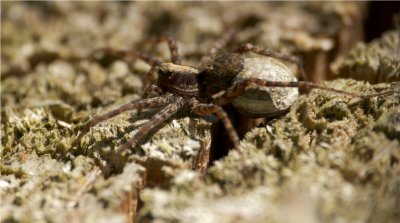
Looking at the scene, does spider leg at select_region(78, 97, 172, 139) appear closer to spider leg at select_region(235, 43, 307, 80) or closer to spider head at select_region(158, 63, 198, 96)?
spider head at select_region(158, 63, 198, 96)

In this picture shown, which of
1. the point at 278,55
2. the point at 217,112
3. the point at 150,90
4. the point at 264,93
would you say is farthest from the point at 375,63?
the point at 150,90

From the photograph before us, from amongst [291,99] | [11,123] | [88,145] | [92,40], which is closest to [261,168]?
[291,99]

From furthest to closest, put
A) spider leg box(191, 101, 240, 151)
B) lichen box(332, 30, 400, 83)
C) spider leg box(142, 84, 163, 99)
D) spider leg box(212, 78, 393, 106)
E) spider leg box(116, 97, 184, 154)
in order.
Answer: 1. spider leg box(142, 84, 163, 99)
2. lichen box(332, 30, 400, 83)
3. spider leg box(212, 78, 393, 106)
4. spider leg box(191, 101, 240, 151)
5. spider leg box(116, 97, 184, 154)

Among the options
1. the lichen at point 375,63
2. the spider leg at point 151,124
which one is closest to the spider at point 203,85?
the spider leg at point 151,124

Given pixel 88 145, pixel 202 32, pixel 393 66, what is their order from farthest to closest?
1. pixel 202 32
2. pixel 393 66
3. pixel 88 145

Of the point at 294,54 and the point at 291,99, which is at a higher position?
the point at 294,54

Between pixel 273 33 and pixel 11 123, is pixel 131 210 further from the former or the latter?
pixel 273 33

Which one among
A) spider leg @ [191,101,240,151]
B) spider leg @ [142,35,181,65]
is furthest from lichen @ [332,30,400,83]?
spider leg @ [142,35,181,65]
